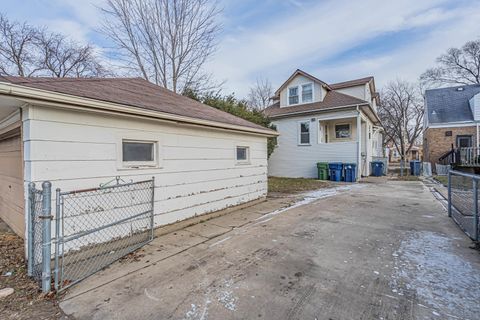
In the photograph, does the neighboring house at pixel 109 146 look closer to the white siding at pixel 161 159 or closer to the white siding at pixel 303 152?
the white siding at pixel 161 159

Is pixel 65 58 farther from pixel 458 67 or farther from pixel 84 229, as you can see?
pixel 458 67

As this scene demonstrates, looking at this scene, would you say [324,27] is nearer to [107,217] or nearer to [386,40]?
[386,40]

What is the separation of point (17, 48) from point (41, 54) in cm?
122

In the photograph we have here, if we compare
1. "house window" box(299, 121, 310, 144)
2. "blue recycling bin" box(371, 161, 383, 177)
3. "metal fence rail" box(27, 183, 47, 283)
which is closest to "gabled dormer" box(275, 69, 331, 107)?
"house window" box(299, 121, 310, 144)

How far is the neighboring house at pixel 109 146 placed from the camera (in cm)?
298

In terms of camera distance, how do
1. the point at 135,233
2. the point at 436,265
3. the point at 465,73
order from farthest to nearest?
the point at 465,73
the point at 135,233
the point at 436,265

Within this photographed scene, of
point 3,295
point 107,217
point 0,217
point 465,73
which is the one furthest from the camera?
point 465,73

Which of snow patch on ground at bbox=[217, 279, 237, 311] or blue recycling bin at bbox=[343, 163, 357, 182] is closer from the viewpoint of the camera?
snow patch on ground at bbox=[217, 279, 237, 311]

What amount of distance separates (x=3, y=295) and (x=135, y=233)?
1710mm

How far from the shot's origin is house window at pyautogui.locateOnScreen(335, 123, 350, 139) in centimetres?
1452

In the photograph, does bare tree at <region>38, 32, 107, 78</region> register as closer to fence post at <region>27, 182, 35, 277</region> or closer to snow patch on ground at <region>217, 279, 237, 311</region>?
fence post at <region>27, 182, 35, 277</region>

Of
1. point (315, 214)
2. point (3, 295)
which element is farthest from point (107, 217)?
point (315, 214)

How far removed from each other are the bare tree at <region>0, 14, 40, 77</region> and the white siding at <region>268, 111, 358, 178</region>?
17.5 meters

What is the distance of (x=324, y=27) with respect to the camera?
1017cm
